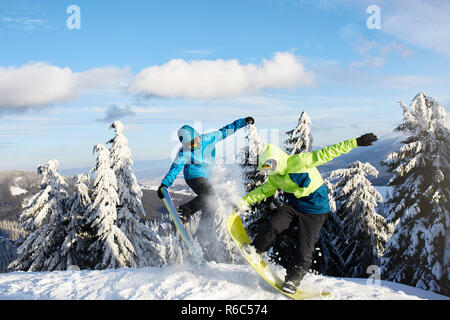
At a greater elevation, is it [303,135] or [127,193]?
[303,135]

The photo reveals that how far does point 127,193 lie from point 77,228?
3.55m

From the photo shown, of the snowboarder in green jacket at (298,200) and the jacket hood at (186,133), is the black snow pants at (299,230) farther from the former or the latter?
the jacket hood at (186,133)

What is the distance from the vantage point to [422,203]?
40.8 feet

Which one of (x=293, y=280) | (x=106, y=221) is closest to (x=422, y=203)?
(x=293, y=280)

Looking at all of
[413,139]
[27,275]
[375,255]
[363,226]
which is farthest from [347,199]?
[27,275]

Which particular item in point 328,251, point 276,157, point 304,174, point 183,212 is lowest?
point 328,251

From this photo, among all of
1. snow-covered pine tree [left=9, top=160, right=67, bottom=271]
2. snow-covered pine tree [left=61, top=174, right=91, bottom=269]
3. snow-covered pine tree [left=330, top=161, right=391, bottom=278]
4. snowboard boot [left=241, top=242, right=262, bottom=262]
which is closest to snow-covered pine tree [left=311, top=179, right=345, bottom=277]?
snow-covered pine tree [left=330, top=161, right=391, bottom=278]

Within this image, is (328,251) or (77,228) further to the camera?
(77,228)

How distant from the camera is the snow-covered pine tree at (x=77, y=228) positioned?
653 inches

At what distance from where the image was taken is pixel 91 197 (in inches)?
682

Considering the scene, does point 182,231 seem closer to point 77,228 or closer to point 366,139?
point 366,139

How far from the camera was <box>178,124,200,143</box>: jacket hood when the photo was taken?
22.2ft

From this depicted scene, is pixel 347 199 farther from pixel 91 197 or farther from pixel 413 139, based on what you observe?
pixel 91 197

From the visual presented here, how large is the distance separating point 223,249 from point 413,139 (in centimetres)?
1031
